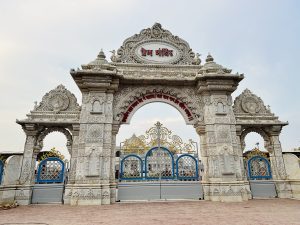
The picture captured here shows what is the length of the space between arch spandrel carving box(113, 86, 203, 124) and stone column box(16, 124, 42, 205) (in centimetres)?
377

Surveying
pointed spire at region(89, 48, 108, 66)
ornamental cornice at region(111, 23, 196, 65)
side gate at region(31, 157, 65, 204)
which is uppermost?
ornamental cornice at region(111, 23, 196, 65)

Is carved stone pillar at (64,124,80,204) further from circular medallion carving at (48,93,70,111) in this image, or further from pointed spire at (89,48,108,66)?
pointed spire at (89,48,108,66)

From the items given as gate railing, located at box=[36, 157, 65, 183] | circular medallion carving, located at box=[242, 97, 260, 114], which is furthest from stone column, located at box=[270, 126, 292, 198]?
gate railing, located at box=[36, 157, 65, 183]

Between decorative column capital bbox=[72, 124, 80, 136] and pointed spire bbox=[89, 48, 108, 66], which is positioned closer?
decorative column capital bbox=[72, 124, 80, 136]

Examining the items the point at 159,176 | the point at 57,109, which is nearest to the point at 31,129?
the point at 57,109

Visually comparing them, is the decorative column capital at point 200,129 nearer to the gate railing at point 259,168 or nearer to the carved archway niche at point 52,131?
the gate railing at point 259,168

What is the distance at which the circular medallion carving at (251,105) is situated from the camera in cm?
1014

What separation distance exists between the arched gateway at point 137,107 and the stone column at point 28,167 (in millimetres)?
37

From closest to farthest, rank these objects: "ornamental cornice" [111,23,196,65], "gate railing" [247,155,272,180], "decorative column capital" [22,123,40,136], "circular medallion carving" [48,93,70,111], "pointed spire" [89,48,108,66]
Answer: "decorative column capital" [22,123,40,136] < "circular medallion carving" [48,93,70,111] < "gate railing" [247,155,272,180] < "pointed spire" [89,48,108,66] < "ornamental cornice" [111,23,196,65]

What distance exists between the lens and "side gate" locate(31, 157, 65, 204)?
8477 mm

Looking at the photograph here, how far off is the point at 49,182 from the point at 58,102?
140 inches

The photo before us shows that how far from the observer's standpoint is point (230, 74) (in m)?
9.80

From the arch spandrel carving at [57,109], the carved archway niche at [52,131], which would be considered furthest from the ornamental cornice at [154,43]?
the carved archway niche at [52,131]

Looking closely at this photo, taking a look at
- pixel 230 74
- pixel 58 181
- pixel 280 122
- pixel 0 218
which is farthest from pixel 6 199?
pixel 280 122
